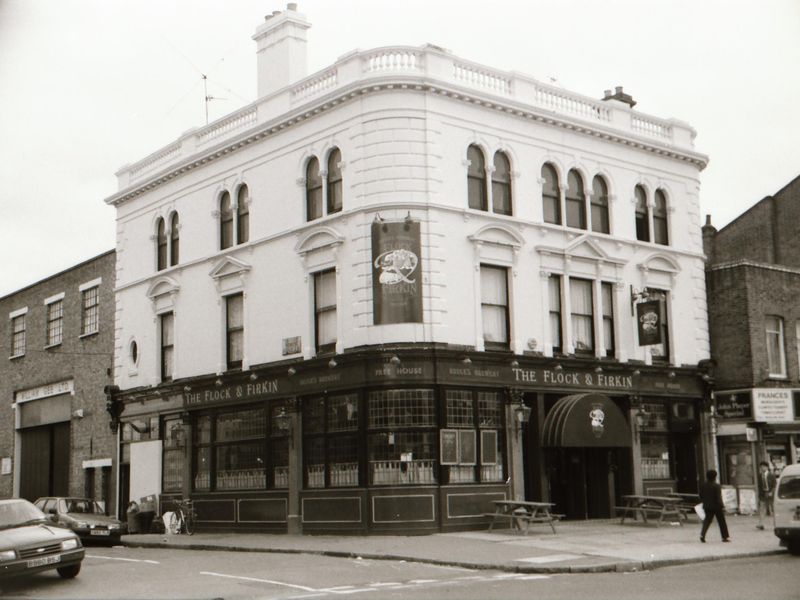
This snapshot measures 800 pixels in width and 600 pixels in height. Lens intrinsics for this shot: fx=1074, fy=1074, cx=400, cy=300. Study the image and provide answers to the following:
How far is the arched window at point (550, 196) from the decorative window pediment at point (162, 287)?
11.8 meters

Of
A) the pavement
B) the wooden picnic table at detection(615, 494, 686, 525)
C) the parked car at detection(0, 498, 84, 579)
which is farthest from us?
the wooden picnic table at detection(615, 494, 686, 525)

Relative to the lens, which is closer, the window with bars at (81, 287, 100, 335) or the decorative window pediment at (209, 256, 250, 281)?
the decorative window pediment at (209, 256, 250, 281)

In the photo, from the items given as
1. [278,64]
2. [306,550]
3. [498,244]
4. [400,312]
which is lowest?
[306,550]

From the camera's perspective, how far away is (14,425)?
44.4m

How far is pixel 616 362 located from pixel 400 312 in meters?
7.65

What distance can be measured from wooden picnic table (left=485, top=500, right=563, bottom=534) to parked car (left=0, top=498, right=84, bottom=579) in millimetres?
10789

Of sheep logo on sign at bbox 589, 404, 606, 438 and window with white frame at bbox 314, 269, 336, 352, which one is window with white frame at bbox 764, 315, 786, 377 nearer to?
sheep logo on sign at bbox 589, 404, 606, 438

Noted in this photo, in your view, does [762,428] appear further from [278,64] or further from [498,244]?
[278,64]

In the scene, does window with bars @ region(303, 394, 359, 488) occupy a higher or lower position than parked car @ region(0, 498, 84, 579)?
higher

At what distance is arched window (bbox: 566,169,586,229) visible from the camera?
30.6 meters

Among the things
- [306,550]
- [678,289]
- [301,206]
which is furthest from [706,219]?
[306,550]

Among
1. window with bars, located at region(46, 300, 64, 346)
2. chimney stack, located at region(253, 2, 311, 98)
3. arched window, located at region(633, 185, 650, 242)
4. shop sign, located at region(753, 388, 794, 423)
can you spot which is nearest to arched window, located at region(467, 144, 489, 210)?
arched window, located at region(633, 185, 650, 242)

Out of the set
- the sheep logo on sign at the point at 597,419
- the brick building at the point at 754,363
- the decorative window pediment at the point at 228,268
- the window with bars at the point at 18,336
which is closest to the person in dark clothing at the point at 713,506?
the sheep logo on sign at the point at 597,419

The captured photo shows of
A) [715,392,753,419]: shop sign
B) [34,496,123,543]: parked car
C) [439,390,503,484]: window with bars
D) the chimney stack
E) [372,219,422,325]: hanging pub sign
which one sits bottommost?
[34,496,123,543]: parked car
